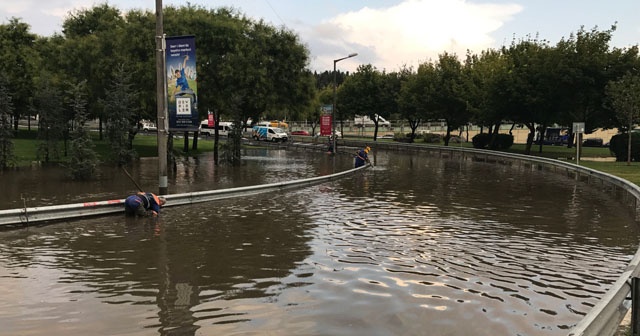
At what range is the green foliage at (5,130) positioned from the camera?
68.9ft

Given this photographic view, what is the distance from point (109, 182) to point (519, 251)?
15132 mm

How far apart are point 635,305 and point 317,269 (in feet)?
14.1

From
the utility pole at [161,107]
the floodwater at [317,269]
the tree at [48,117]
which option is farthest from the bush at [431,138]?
the utility pole at [161,107]

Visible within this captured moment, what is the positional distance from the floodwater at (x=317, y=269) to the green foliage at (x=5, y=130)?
29.7 feet

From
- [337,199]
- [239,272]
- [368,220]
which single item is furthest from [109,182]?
[239,272]

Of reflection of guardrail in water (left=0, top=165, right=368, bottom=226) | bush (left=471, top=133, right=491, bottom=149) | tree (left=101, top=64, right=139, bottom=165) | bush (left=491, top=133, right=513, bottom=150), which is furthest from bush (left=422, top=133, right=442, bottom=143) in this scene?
reflection of guardrail in water (left=0, top=165, right=368, bottom=226)

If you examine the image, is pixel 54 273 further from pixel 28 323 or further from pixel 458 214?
pixel 458 214

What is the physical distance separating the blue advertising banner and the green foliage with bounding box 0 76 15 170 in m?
10.6

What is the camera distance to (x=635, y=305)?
4.69 metres

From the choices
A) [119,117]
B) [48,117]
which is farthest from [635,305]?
[48,117]

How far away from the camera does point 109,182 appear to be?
18.5m

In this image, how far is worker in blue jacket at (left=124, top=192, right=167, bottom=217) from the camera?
11914 millimetres

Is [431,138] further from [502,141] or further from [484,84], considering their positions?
[484,84]

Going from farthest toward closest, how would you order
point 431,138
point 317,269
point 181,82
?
point 431,138 → point 181,82 → point 317,269
